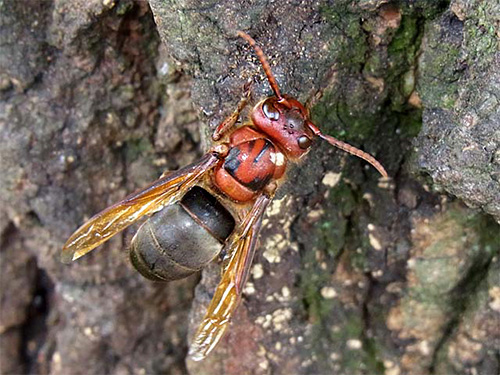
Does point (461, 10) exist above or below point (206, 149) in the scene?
above

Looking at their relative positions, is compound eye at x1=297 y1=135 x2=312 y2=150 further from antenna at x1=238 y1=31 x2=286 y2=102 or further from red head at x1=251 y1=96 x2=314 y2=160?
antenna at x1=238 y1=31 x2=286 y2=102

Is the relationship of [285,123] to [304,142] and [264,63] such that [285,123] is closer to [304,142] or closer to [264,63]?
[304,142]

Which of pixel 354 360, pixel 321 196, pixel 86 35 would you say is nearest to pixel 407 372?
pixel 354 360

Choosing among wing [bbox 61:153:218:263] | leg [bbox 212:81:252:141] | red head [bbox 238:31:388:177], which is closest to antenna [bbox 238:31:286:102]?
red head [bbox 238:31:388:177]

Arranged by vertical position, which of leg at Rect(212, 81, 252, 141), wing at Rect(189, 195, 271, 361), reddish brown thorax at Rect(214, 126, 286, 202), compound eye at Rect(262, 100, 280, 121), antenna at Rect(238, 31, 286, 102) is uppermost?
antenna at Rect(238, 31, 286, 102)

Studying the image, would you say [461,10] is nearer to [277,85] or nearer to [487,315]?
[277,85]

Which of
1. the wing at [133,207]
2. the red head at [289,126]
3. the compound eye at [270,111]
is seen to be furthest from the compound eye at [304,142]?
the wing at [133,207]
